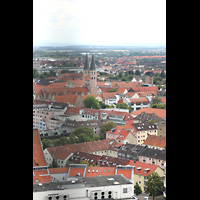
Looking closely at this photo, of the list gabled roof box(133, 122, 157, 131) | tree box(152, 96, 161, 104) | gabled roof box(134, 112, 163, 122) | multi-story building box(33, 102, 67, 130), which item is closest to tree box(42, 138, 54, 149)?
multi-story building box(33, 102, 67, 130)

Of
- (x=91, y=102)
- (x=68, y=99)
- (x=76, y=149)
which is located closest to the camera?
(x=76, y=149)

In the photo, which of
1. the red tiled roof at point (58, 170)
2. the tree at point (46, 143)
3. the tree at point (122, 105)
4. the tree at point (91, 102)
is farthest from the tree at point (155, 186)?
the tree at point (122, 105)

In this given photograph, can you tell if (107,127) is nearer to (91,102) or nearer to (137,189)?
(91,102)

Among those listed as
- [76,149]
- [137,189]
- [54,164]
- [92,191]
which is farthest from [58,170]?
[92,191]

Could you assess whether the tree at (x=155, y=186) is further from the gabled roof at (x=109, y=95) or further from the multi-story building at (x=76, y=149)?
the gabled roof at (x=109, y=95)

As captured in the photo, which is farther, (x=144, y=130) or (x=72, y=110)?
(x=72, y=110)
